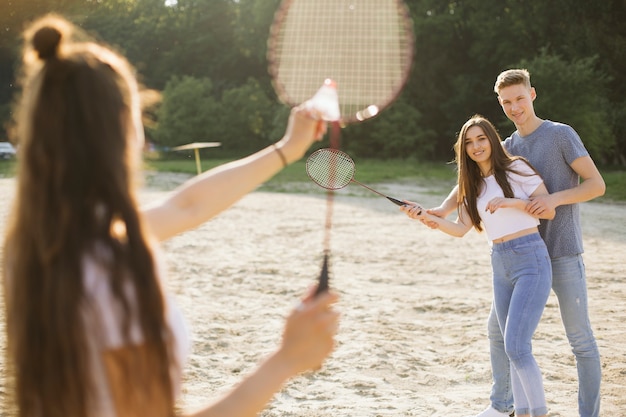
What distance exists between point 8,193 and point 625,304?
13.6 metres

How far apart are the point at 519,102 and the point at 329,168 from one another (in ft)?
3.42

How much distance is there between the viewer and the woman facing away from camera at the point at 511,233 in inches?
135

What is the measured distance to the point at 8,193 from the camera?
1597 cm

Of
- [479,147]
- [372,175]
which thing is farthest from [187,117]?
[479,147]

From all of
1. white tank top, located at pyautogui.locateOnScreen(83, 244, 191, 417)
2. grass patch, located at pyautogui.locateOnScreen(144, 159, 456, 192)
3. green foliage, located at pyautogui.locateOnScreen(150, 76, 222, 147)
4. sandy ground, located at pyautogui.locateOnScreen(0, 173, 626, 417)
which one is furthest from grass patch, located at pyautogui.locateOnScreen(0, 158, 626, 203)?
white tank top, located at pyautogui.locateOnScreen(83, 244, 191, 417)

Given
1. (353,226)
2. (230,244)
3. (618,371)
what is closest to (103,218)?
(618,371)

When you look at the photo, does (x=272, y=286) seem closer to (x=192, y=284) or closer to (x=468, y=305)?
(x=192, y=284)

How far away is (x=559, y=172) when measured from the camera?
143 inches

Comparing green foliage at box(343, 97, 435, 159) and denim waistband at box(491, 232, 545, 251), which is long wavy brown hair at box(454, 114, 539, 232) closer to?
denim waistband at box(491, 232, 545, 251)

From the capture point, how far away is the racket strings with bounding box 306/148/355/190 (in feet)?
12.2

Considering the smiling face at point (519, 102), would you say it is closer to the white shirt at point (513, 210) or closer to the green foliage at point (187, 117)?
the white shirt at point (513, 210)

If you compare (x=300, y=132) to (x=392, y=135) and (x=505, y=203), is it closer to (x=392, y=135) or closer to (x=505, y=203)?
(x=505, y=203)

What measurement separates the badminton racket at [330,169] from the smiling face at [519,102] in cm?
74

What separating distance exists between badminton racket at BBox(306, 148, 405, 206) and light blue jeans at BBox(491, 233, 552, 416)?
648 millimetres
